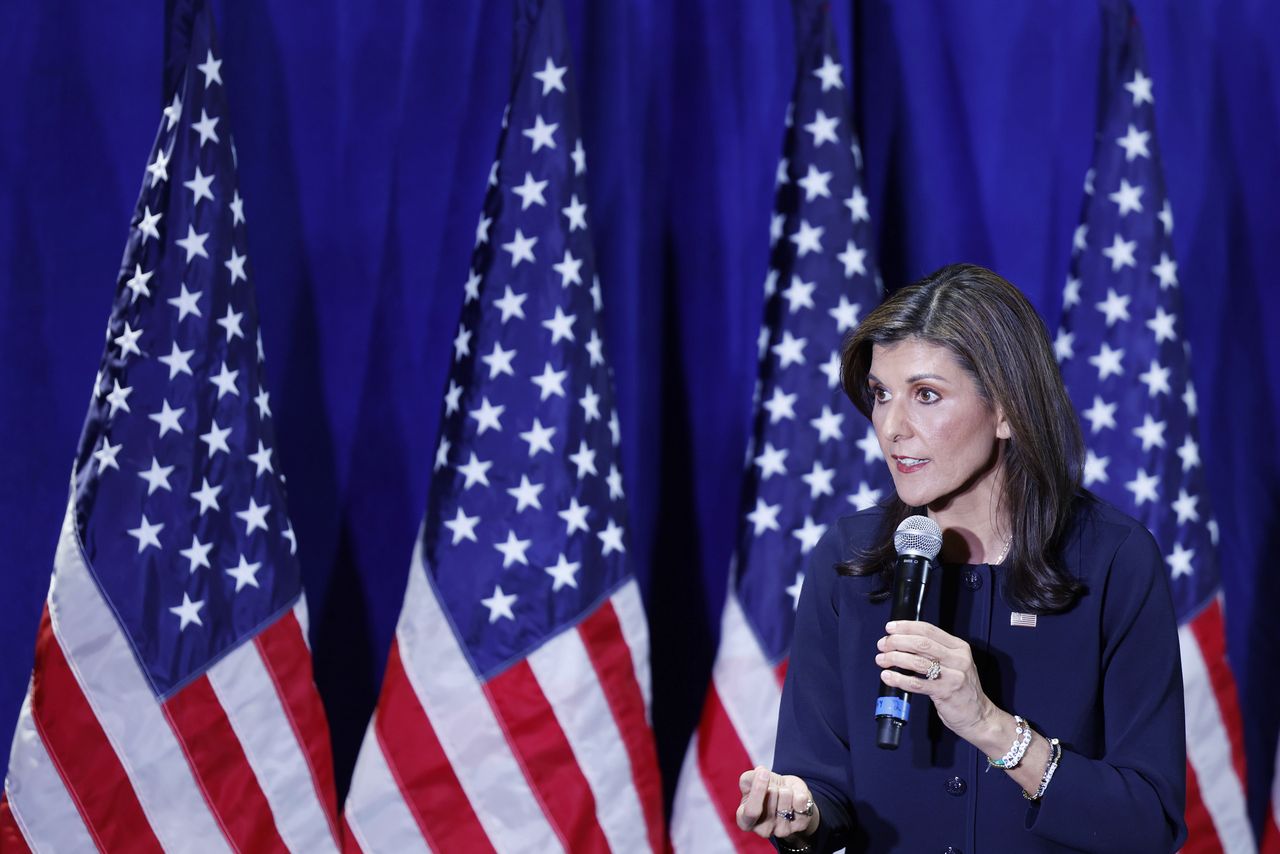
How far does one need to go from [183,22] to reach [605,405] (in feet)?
4.01

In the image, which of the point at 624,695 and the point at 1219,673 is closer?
the point at 624,695

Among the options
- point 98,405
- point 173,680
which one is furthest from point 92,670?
point 98,405

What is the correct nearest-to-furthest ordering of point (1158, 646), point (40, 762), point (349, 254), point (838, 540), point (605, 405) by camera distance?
point (1158, 646) → point (838, 540) → point (40, 762) → point (605, 405) → point (349, 254)

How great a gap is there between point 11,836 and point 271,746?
0.51 metres

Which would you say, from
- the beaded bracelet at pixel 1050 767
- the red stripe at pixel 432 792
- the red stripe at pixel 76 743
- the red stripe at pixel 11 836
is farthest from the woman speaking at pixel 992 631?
the red stripe at pixel 11 836

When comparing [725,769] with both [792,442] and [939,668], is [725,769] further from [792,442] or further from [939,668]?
[939,668]

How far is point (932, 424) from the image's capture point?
162cm

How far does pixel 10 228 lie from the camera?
3125 millimetres

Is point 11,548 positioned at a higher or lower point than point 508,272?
lower

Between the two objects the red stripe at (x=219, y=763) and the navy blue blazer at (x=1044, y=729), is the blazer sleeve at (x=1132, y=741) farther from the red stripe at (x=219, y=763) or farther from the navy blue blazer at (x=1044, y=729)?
the red stripe at (x=219, y=763)

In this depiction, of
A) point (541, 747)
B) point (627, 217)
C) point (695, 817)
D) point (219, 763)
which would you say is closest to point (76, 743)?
point (219, 763)

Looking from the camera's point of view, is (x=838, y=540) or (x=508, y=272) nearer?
(x=838, y=540)

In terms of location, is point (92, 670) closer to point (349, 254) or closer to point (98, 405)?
point (98, 405)

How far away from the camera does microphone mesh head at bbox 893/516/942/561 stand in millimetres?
1539
